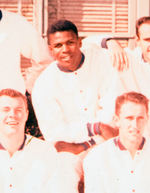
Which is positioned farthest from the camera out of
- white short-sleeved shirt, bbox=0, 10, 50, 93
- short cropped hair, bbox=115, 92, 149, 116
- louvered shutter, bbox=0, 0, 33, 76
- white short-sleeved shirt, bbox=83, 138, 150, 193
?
louvered shutter, bbox=0, 0, 33, 76

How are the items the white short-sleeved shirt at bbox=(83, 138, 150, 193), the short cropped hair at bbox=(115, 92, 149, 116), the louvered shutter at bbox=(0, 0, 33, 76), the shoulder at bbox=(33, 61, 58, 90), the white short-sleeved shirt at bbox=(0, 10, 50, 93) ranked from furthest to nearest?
the louvered shutter at bbox=(0, 0, 33, 76), the white short-sleeved shirt at bbox=(0, 10, 50, 93), the shoulder at bbox=(33, 61, 58, 90), the short cropped hair at bbox=(115, 92, 149, 116), the white short-sleeved shirt at bbox=(83, 138, 150, 193)

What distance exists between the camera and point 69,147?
2578 mm

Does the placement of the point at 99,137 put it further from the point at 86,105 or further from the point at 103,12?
the point at 103,12

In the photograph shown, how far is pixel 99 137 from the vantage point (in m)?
2.58

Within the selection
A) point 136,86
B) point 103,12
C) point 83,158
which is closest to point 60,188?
point 83,158

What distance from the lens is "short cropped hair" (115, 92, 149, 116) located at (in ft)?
7.90

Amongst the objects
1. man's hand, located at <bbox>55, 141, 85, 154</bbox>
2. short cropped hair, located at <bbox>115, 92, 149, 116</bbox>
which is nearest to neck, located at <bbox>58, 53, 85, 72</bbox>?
short cropped hair, located at <bbox>115, 92, 149, 116</bbox>

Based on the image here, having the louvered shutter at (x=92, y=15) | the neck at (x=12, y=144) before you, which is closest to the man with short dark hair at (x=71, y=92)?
the neck at (x=12, y=144)

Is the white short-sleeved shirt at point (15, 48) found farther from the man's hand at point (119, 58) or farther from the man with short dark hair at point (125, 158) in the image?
the man with short dark hair at point (125, 158)

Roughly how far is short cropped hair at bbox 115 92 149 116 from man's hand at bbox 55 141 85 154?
1.15 feet

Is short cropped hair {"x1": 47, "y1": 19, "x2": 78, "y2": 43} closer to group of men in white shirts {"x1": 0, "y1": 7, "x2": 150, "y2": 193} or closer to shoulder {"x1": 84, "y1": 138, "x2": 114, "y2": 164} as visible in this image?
group of men in white shirts {"x1": 0, "y1": 7, "x2": 150, "y2": 193}

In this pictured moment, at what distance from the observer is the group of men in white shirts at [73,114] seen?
234cm

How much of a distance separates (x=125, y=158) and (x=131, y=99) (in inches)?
13.9

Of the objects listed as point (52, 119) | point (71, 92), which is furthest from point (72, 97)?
point (52, 119)
